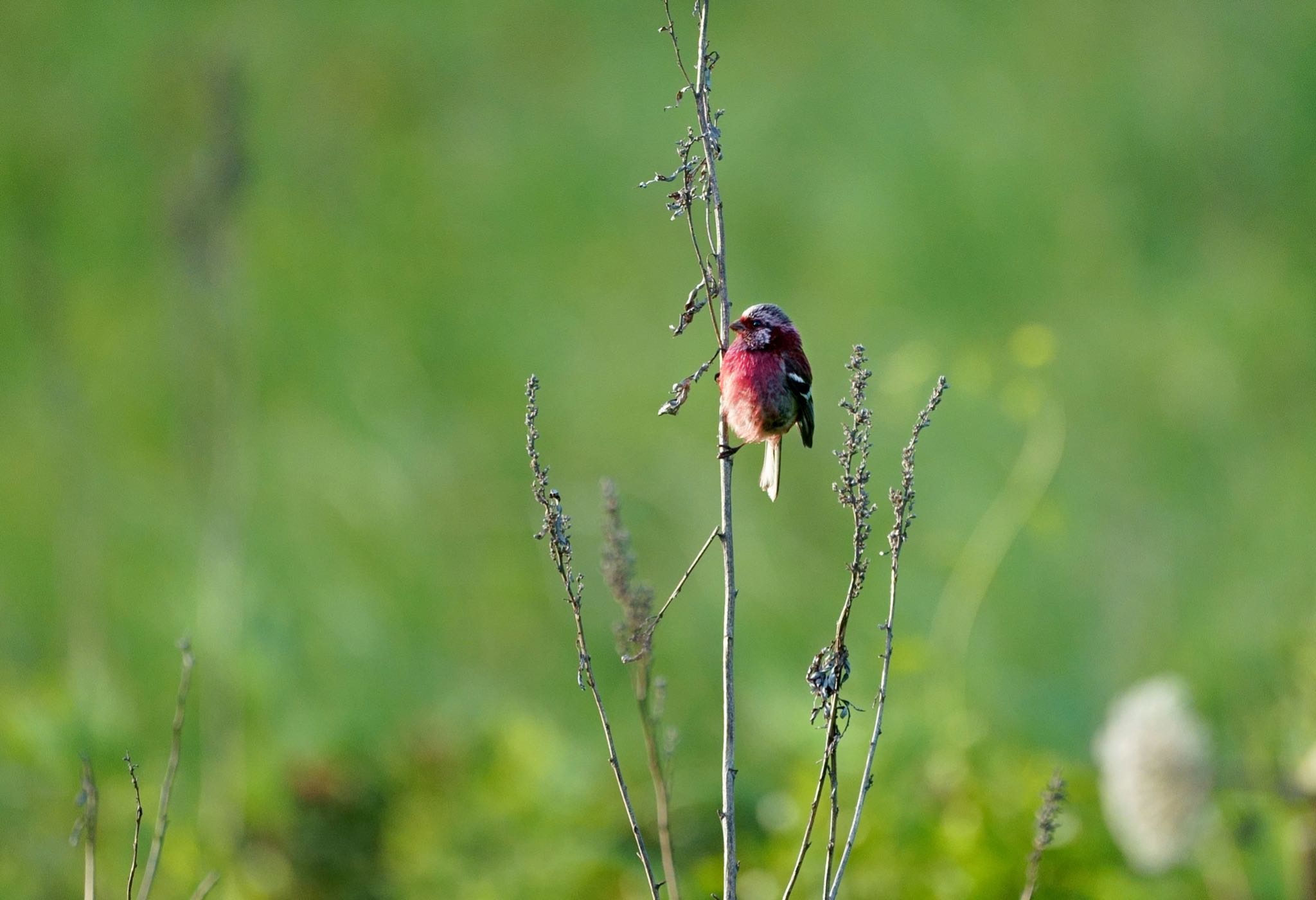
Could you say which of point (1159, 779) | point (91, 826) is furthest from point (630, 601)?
point (1159, 779)

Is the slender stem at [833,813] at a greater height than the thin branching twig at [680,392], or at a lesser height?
lesser

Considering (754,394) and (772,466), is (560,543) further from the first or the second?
(772,466)

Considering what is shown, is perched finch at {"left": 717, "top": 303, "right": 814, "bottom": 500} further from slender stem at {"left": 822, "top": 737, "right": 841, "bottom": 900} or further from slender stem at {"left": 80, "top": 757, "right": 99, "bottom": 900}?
slender stem at {"left": 80, "top": 757, "right": 99, "bottom": 900}

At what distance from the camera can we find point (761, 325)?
1.58 metres

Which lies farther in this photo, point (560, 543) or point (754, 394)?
point (754, 394)

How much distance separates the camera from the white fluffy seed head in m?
2.33

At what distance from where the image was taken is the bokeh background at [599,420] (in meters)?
2.95

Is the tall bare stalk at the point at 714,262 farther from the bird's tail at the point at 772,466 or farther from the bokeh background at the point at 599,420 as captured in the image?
the bokeh background at the point at 599,420

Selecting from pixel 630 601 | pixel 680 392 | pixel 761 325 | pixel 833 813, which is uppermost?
pixel 761 325

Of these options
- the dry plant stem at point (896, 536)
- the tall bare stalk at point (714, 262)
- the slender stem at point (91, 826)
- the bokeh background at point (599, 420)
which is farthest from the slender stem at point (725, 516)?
the bokeh background at point (599, 420)

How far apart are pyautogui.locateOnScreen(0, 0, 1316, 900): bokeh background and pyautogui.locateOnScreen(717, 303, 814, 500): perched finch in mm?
1238

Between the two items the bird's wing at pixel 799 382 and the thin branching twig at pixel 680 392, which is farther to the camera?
the bird's wing at pixel 799 382

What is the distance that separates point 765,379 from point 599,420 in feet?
12.2

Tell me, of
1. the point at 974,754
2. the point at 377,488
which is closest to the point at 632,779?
the point at 974,754
